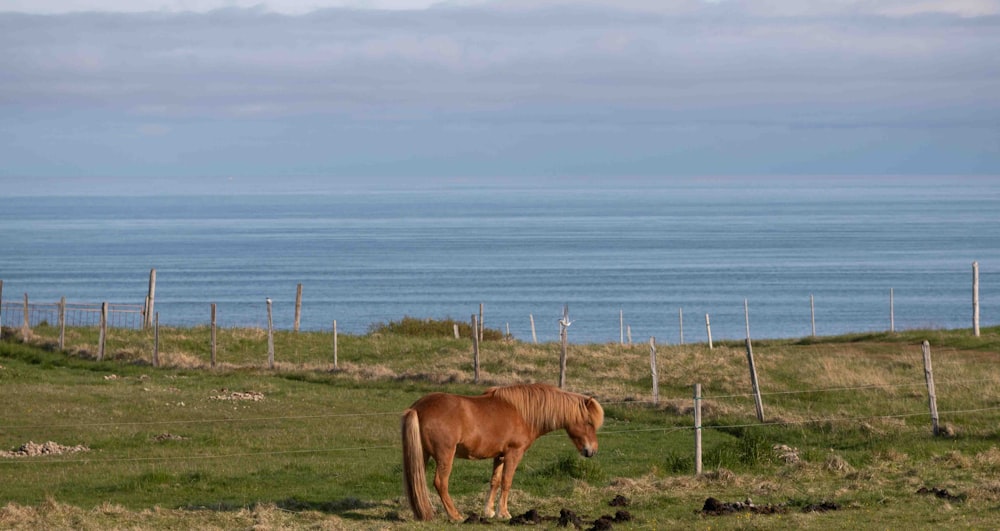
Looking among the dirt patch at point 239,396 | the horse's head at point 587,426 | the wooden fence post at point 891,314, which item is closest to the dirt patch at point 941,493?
the horse's head at point 587,426

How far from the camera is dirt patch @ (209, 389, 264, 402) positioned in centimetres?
2330

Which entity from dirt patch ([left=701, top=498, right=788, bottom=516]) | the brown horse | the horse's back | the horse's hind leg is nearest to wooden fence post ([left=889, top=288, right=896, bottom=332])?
dirt patch ([left=701, top=498, right=788, bottom=516])

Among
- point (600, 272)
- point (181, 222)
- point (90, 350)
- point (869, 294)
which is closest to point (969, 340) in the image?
point (90, 350)

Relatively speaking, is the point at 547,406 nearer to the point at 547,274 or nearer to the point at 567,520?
the point at 567,520

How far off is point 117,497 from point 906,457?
1081 cm

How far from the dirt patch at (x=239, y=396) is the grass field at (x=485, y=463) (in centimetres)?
11

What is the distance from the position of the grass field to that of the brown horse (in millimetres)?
548

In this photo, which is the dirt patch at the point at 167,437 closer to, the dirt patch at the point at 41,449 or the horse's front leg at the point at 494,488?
the dirt patch at the point at 41,449

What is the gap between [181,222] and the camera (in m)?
194

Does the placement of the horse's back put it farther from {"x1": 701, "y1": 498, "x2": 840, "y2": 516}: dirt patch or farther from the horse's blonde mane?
{"x1": 701, "y1": 498, "x2": 840, "y2": 516}: dirt patch

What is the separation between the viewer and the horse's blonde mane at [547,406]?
12.0 metres

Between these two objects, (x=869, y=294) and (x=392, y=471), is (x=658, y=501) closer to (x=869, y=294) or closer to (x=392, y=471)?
(x=392, y=471)

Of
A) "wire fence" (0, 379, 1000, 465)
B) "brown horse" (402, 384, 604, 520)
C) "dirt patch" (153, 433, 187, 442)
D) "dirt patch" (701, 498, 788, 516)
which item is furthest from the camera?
"dirt patch" (153, 433, 187, 442)

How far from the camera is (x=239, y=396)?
2353 cm
